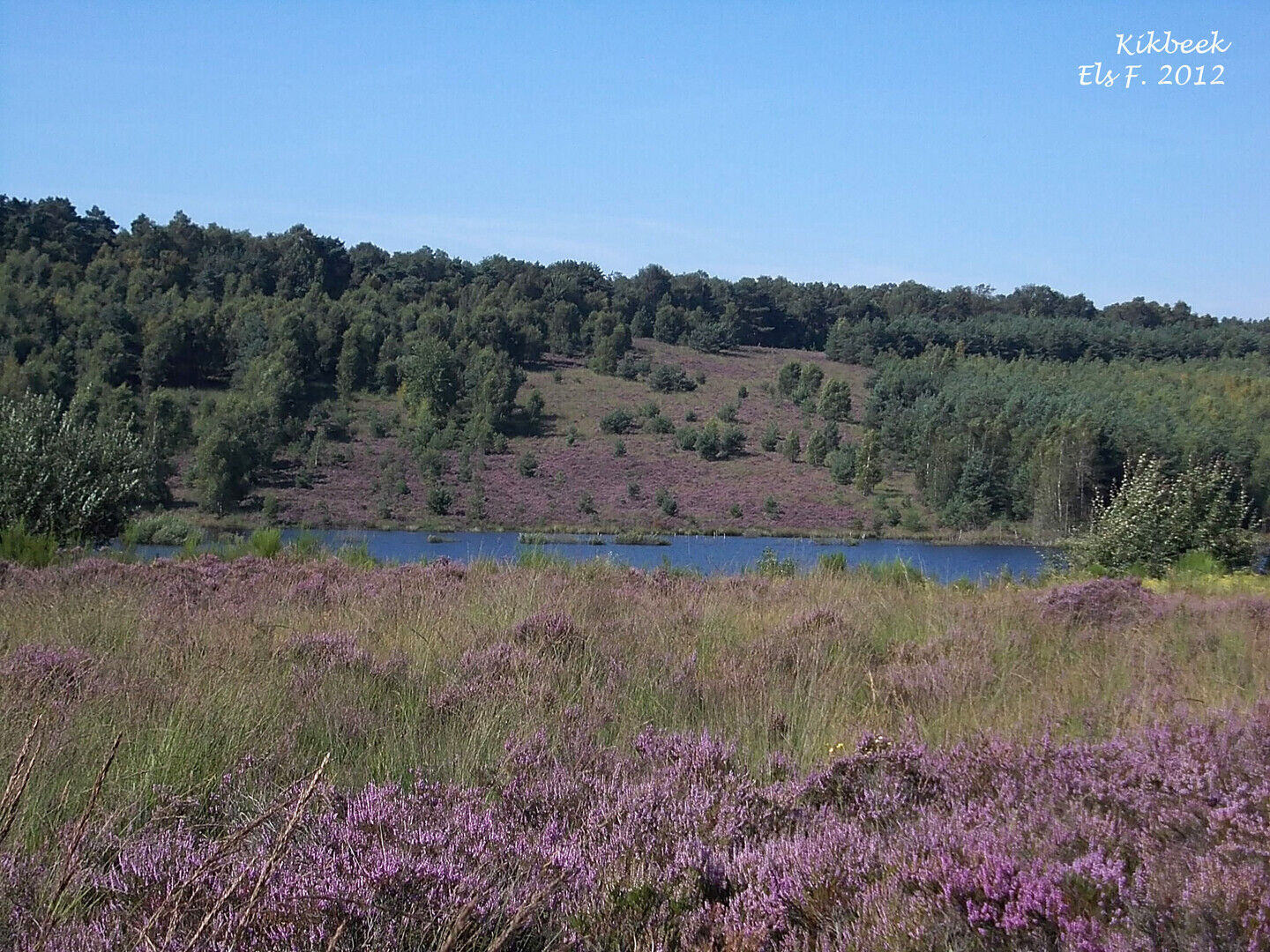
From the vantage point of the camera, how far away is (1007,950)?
200 centimetres

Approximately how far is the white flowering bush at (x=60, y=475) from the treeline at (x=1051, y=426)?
39.4 metres

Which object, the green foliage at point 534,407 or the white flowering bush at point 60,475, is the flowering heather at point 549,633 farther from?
the green foliage at point 534,407

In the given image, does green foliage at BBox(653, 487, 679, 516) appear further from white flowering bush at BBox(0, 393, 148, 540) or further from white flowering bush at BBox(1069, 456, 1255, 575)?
white flowering bush at BBox(0, 393, 148, 540)

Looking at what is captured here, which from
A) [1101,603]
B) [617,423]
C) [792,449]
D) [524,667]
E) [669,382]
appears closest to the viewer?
[524,667]

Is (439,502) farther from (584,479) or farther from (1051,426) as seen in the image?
(1051,426)

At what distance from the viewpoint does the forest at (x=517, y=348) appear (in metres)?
60.8

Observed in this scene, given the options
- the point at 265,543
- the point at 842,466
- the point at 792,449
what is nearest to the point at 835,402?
the point at 792,449

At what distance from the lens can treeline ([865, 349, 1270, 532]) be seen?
181 feet

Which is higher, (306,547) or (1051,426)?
(1051,426)

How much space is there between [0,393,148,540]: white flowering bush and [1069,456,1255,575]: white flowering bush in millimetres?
14092

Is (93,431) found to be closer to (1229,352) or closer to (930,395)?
(930,395)

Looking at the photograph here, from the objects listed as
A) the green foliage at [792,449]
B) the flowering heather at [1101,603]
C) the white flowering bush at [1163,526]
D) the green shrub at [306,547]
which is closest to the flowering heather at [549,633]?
the flowering heather at [1101,603]

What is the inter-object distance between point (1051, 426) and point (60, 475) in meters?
63.3

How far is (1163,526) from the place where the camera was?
14344mm
